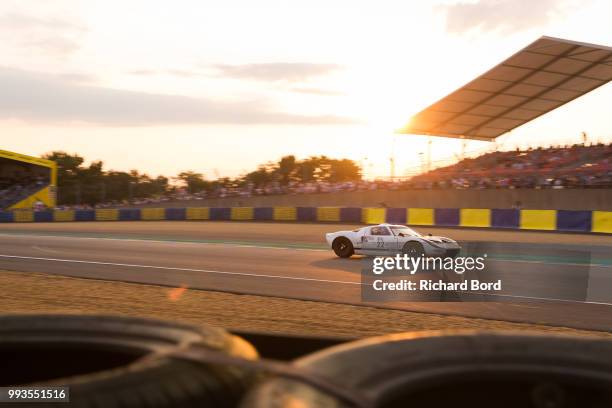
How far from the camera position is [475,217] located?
1045 inches

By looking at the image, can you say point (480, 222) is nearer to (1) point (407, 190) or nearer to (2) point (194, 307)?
(1) point (407, 190)

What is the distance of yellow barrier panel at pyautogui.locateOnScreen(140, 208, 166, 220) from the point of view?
4034 centimetres

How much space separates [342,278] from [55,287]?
5525 millimetres

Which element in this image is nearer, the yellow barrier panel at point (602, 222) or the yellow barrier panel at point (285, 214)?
the yellow barrier panel at point (602, 222)

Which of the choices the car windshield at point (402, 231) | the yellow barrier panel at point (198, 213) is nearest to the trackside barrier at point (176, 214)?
the yellow barrier panel at point (198, 213)

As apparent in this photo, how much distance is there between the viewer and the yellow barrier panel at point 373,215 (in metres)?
28.7

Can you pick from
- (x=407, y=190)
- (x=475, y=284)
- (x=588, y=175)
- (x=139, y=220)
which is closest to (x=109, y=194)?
(x=139, y=220)

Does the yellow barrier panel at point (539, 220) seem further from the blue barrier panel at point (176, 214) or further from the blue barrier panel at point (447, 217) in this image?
the blue barrier panel at point (176, 214)

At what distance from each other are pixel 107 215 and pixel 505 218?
27311mm

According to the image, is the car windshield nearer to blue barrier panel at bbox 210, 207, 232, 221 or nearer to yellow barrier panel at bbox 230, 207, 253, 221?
yellow barrier panel at bbox 230, 207, 253, 221

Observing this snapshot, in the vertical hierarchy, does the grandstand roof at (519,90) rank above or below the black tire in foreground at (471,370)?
above

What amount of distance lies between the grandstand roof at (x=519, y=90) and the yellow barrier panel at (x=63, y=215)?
78.7 ft

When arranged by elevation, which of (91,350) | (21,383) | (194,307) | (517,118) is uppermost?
(517,118)

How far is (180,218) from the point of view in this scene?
128 ft
